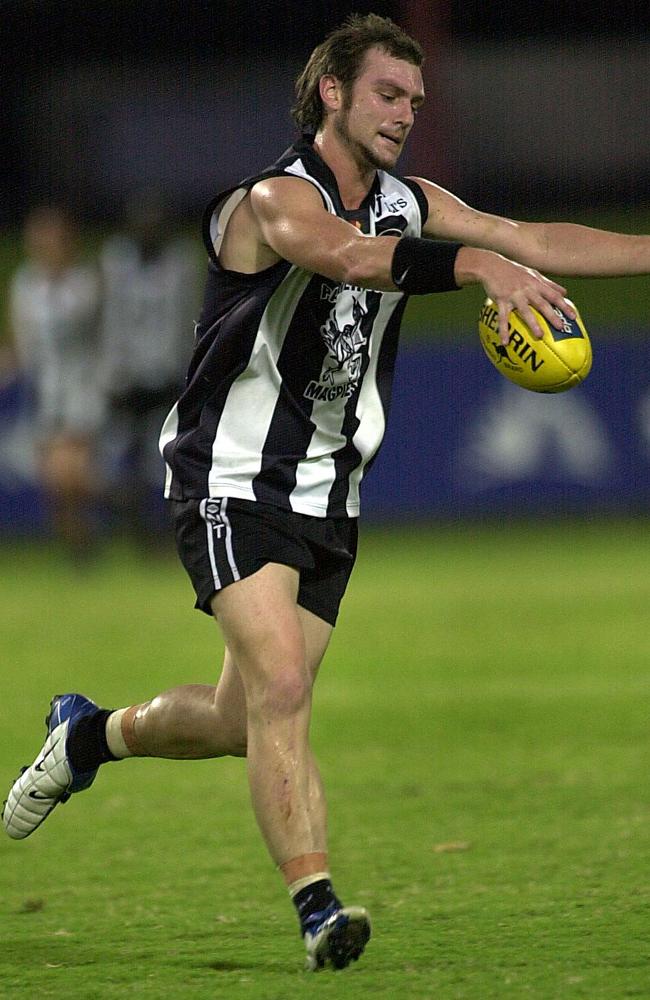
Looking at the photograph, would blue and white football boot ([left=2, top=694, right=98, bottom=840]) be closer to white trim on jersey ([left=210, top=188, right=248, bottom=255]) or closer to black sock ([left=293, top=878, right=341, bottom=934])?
black sock ([left=293, top=878, right=341, bottom=934])

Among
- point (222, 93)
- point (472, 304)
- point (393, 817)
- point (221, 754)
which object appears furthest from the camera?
point (222, 93)

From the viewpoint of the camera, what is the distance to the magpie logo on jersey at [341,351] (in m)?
4.86

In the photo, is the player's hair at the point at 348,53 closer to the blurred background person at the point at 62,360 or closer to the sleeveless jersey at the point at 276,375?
the sleeveless jersey at the point at 276,375

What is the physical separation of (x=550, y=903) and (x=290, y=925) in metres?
0.69

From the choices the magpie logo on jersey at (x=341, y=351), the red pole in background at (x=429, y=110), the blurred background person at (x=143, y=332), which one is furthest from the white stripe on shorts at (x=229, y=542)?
the red pole in background at (x=429, y=110)

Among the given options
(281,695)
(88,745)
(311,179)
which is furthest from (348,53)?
(88,745)

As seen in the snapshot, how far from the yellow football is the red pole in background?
13.6 meters

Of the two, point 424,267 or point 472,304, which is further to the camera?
point 472,304

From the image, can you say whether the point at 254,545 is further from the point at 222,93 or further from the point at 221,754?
the point at 222,93

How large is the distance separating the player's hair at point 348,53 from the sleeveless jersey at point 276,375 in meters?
0.14

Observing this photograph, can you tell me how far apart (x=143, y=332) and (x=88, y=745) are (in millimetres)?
8917

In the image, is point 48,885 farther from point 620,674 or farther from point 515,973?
point 620,674

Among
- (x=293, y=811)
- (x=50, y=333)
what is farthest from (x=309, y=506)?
(x=50, y=333)

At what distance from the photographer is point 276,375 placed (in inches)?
191
